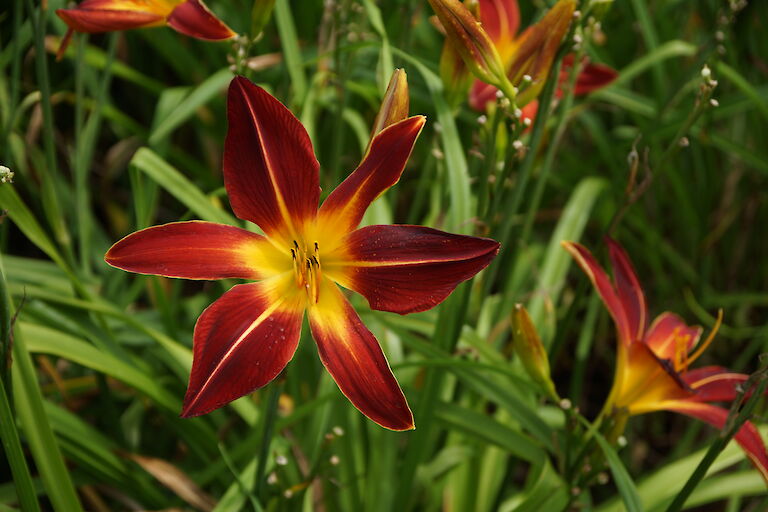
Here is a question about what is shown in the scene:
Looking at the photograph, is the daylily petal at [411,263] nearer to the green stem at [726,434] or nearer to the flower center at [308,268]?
the flower center at [308,268]

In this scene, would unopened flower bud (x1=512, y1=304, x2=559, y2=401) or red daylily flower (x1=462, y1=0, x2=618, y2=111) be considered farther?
red daylily flower (x1=462, y1=0, x2=618, y2=111)

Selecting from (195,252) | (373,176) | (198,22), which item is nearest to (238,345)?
(195,252)

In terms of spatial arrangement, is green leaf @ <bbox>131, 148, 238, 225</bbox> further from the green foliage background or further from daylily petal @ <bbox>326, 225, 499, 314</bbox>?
daylily petal @ <bbox>326, 225, 499, 314</bbox>

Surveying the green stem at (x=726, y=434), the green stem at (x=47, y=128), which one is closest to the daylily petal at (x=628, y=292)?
the green stem at (x=726, y=434)

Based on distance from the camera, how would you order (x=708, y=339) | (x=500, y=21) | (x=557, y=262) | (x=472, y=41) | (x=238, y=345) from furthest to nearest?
(x=557, y=262) < (x=500, y=21) < (x=708, y=339) < (x=472, y=41) < (x=238, y=345)

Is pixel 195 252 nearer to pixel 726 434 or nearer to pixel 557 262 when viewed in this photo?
pixel 726 434

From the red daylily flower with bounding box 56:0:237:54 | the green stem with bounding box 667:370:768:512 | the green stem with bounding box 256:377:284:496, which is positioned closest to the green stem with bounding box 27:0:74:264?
the red daylily flower with bounding box 56:0:237:54

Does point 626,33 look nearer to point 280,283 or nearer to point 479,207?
point 479,207
